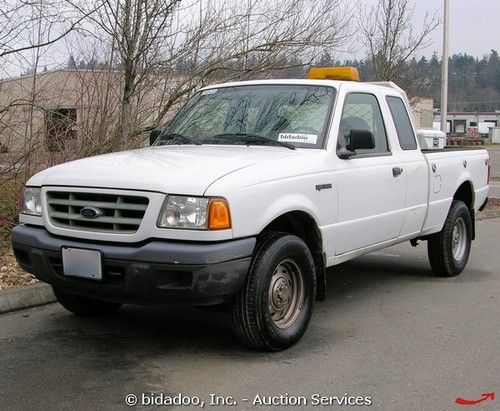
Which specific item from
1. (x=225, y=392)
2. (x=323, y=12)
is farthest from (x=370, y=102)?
(x=323, y=12)

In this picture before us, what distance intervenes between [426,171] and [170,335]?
2984mm

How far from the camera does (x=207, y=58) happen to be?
10250 mm

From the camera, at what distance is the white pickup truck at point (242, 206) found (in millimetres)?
4008

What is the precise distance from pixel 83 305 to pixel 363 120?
9.31 feet

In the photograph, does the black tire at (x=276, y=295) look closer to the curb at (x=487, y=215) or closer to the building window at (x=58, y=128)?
the building window at (x=58, y=128)

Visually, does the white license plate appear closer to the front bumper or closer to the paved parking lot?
the front bumper

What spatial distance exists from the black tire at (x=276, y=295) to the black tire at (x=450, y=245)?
268cm

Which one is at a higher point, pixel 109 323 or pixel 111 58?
pixel 111 58

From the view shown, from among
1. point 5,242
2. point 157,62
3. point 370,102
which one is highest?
point 157,62

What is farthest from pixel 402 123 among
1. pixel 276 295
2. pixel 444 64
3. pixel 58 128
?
pixel 444 64

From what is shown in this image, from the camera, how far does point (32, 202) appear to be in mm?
4695

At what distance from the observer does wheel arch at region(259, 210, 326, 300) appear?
473cm

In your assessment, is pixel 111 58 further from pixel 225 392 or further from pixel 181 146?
pixel 225 392

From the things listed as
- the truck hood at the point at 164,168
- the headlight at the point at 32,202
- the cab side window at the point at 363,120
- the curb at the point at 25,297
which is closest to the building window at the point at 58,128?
the curb at the point at 25,297
